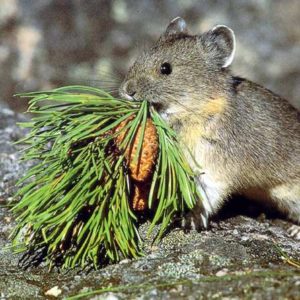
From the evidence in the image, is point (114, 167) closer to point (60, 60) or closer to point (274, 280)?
point (274, 280)

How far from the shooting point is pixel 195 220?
5297 mm

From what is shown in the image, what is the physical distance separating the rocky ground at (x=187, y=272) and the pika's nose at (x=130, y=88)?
3.60 ft

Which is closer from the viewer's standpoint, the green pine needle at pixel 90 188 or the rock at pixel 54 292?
the rock at pixel 54 292

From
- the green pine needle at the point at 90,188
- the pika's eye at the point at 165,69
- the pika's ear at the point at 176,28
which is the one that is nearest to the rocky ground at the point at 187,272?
the green pine needle at the point at 90,188

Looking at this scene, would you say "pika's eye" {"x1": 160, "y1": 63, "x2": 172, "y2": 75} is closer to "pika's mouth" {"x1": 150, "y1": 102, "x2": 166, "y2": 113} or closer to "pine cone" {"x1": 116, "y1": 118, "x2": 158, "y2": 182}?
"pika's mouth" {"x1": 150, "y1": 102, "x2": 166, "y2": 113}

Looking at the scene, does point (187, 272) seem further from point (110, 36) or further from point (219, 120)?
point (110, 36)

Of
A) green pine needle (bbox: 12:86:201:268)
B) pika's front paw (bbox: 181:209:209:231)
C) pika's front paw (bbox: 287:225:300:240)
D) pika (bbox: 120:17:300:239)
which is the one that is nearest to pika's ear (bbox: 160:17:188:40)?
pika (bbox: 120:17:300:239)

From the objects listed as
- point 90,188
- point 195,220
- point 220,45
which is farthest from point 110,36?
point 90,188

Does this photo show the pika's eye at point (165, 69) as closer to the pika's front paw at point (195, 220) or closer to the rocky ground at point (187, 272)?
the pika's front paw at point (195, 220)

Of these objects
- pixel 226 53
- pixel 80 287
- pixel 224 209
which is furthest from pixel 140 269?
pixel 226 53

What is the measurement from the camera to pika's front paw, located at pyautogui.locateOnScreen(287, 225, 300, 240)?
5.62m

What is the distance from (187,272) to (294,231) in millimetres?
1575

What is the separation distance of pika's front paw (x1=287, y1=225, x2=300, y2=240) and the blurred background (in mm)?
4558

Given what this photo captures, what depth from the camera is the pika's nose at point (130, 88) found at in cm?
544
